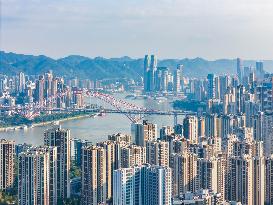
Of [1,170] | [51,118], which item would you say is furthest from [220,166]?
[51,118]

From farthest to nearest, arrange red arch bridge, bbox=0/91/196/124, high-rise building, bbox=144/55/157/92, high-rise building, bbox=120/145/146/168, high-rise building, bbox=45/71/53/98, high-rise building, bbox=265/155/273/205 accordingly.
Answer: high-rise building, bbox=144/55/157/92
high-rise building, bbox=45/71/53/98
red arch bridge, bbox=0/91/196/124
high-rise building, bbox=120/145/146/168
high-rise building, bbox=265/155/273/205

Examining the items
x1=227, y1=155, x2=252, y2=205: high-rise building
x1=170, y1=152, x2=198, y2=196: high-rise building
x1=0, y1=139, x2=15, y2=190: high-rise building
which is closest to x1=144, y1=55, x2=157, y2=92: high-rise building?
x1=0, y1=139, x2=15, y2=190: high-rise building

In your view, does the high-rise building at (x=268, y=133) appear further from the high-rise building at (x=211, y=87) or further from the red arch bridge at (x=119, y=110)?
the high-rise building at (x=211, y=87)

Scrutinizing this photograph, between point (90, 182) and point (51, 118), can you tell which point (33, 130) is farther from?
point (90, 182)

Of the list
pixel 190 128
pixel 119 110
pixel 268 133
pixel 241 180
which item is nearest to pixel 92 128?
pixel 119 110

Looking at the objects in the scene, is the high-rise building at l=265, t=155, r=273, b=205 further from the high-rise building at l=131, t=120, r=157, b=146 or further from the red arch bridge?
the red arch bridge

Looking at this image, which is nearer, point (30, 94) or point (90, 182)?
point (90, 182)
